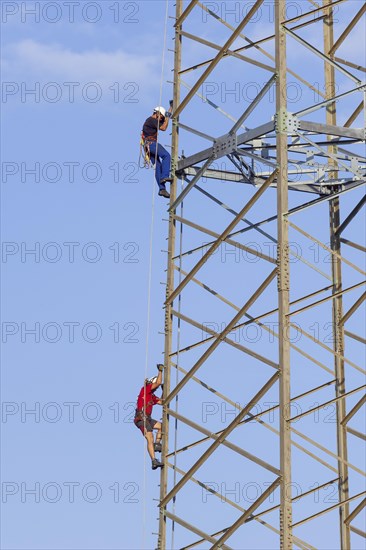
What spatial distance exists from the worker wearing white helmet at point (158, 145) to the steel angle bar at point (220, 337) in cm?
404

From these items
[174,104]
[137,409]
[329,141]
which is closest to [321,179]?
[329,141]

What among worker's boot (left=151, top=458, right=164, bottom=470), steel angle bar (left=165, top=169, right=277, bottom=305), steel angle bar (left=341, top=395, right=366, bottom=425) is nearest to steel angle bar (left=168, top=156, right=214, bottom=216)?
steel angle bar (left=165, top=169, right=277, bottom=305)

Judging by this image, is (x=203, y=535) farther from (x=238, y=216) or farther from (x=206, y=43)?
(x=206, y=43)

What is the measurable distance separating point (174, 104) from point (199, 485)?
24.6 ft

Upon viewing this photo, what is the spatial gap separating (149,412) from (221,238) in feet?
13.3

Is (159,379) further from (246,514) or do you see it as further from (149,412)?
(246,514)

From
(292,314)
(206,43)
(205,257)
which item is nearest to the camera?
(292,314)

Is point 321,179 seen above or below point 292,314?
above

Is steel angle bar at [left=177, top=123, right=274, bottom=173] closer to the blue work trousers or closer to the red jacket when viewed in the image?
the blue work trousers

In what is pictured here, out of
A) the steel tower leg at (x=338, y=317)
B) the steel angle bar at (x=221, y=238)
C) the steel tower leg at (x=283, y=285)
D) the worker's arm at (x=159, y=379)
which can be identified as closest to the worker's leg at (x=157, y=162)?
the steel angle bar at (x=221, y=238)

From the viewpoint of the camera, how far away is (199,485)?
30.4m

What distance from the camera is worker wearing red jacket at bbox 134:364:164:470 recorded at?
30.8m

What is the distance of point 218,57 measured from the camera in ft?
98.2

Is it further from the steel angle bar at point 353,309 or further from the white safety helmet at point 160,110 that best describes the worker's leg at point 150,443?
the white safety helmet at point 160,110
